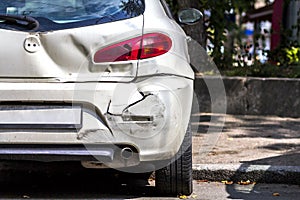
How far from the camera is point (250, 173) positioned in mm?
5660

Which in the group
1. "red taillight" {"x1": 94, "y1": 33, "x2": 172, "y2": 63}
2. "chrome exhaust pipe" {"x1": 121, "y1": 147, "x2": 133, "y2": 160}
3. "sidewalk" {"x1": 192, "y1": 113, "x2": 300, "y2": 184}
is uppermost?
"red taillight" {"x1": 94, "y1": 33, "x2": 172, "y2": 63}

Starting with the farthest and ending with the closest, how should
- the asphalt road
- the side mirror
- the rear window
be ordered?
the side mirror
the asphalt road
the rear window

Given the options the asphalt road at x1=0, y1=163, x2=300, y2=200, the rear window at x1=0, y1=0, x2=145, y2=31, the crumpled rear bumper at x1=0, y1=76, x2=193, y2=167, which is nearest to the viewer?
the crumpled rear bumper at x1=0, y1=76, x2=193, y2=167

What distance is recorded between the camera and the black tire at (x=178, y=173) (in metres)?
4.85

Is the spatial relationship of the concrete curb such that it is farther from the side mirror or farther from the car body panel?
the car body panel

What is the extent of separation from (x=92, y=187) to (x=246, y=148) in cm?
187

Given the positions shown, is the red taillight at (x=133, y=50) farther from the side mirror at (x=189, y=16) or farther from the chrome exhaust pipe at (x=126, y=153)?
the side mirror at (x=189, y=16)

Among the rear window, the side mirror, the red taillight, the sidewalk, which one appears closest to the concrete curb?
the sidewalk

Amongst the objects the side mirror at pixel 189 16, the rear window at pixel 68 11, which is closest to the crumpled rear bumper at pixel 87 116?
the rear window at pixel 68 11

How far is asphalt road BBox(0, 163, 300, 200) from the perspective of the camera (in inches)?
203

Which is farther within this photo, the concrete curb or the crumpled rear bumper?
the concrete curb

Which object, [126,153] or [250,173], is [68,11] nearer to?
[126,153]

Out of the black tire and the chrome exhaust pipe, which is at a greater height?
the chrome exhaust pipe

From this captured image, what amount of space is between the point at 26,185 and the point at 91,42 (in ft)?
5.45
